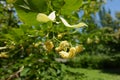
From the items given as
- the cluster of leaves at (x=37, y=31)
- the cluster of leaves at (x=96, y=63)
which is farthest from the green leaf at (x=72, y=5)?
the cluster of leaves at (x=96, y=63)

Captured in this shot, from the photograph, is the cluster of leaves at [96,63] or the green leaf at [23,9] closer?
the green leaf at [23,9]

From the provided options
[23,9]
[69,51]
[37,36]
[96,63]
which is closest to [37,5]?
[23,9]

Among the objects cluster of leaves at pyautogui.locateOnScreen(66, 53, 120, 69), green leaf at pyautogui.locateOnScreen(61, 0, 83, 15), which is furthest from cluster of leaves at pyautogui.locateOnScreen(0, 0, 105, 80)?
cluster of leaves at pyautogui.locateOnScreen(66, 53, 120, 69)

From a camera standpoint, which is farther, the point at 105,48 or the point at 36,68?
the point at 105,48

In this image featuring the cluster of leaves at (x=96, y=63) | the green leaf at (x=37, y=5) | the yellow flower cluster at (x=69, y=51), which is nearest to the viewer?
the green leaf at (x=37, y=5)

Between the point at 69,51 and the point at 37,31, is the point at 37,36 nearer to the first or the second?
the point at 37,31

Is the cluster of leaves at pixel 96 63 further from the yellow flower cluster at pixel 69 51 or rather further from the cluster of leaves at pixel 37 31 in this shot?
the yellow flower cluster at pixel 69 51

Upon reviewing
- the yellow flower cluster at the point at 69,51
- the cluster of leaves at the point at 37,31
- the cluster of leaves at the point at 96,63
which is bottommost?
the cluster of leaves at the point at 96,63

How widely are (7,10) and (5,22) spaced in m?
0.22

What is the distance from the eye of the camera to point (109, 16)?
32.3m

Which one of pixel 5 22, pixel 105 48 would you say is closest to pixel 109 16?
pixel 105 48

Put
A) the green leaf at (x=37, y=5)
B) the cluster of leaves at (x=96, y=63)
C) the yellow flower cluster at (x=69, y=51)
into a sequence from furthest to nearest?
the cluster of leaves at (x=96, y=63), the yellow flower cluster at (x=69, y=51), the green leaf at (x=37, y=5)

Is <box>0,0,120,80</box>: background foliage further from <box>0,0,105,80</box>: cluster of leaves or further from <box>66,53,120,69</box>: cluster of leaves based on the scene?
<box>66,53,120,69</box>: cluster of leaves

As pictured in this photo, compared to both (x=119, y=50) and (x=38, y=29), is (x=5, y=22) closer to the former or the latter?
(x=38, y=29)
